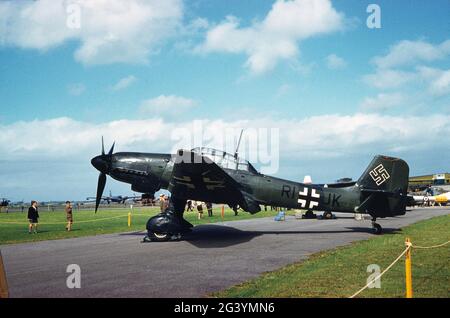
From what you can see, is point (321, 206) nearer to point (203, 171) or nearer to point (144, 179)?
point (203, 171)

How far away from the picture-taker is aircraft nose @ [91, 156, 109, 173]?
48.3 ft

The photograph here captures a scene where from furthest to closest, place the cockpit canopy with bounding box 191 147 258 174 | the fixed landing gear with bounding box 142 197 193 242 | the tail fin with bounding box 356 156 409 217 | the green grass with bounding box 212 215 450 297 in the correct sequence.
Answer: the tail fin with bounding box 356 156 409 217, the cockpit canopy with bounding box 191 147 258 174, the fixed landing gear with bounding box 142 197 193 242, the green grass with bounding box 212 215 450 297

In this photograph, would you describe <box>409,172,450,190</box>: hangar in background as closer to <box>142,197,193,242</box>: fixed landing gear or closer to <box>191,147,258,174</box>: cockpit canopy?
<box>191,147,258,174</box>: cockpit canopy

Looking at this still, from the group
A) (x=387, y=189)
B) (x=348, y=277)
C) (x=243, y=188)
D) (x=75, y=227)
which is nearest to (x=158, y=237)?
(x=243, y=188)

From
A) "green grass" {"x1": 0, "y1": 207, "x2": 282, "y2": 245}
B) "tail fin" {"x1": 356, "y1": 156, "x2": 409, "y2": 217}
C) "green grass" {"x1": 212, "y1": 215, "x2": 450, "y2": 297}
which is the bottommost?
"green grass" {"x1": 0, "y1": 207, "x2": 282, "y2": 245}

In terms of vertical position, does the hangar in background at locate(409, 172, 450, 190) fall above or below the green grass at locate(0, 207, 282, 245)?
above

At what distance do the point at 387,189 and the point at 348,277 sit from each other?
9226 millimetres

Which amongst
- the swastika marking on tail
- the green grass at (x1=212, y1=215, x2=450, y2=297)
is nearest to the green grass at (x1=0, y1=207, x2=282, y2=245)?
the swastika marking on tail

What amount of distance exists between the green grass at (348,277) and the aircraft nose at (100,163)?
9.15 metres

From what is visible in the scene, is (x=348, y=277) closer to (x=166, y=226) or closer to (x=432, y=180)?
(x=166, y=226)

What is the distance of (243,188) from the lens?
49.6 ft

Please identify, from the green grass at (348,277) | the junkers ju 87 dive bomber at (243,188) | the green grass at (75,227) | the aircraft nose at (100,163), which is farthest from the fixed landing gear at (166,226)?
the green grass at (348,277)

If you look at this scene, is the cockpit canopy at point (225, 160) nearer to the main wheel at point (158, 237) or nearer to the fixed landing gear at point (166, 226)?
the fixed landing gear at point (166, 226)
